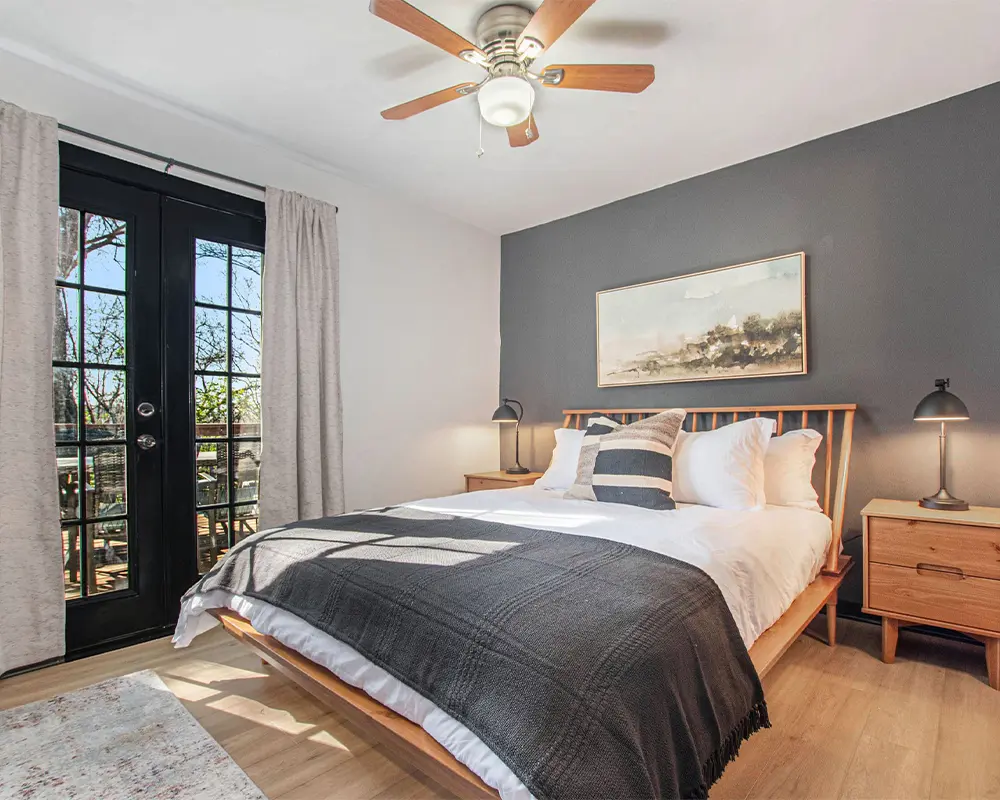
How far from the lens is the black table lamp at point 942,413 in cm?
229

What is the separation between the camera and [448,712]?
121cm

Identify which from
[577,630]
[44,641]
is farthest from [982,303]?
[44,641]

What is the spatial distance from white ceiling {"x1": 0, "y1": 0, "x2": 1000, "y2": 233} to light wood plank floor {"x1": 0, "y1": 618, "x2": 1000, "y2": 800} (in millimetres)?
2545

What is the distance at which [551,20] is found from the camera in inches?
69.4

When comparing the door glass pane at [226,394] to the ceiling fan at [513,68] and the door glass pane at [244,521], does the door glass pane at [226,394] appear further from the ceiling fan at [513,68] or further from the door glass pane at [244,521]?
the ceiling fan at [513,68]

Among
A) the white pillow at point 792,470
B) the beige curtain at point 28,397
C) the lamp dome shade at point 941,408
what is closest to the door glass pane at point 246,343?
the beige curtain at point 28,397

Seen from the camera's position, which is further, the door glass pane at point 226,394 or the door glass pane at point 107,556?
the door glass pane at point 226,394

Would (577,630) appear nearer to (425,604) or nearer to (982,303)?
(425,604)

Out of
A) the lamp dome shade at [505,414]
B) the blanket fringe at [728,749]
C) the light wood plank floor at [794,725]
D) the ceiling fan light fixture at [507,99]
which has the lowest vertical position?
the light wood plank floor at [794,725]

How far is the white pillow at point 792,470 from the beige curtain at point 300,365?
2.32 metres

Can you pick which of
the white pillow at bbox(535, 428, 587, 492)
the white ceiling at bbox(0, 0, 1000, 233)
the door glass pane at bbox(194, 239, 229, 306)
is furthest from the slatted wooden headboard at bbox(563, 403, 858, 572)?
the door glass pane at bbox(194, 239, 229, 306)

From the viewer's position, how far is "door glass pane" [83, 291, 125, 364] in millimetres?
2525

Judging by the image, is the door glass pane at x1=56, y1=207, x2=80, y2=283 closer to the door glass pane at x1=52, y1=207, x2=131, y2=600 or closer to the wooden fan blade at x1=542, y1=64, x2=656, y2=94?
the door glass pane at x1=52, y1=207, x2=131, y2=600

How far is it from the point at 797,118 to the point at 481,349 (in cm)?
253
